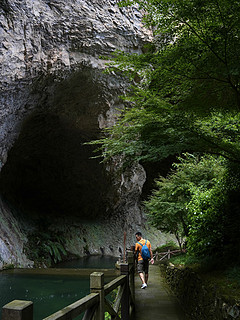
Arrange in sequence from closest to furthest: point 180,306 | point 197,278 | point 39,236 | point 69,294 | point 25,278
A: point 197,278 → point 180,306 → point 69,294 → point 25,278 → point 39,236

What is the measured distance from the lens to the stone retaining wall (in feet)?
10.9

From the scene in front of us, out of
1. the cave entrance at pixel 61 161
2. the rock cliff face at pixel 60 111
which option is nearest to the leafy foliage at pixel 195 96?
the rock cliff face at pixel 60 111

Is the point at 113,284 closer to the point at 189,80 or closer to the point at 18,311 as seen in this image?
the point at 18,311

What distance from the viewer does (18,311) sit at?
137cm

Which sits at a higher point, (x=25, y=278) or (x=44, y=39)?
(x=44, y=39)

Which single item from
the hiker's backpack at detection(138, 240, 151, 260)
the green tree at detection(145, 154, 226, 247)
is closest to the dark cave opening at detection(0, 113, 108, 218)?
the green tree at detection(145, 154, 226, 247)

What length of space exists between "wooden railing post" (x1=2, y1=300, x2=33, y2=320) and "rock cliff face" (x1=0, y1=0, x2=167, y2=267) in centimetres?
609

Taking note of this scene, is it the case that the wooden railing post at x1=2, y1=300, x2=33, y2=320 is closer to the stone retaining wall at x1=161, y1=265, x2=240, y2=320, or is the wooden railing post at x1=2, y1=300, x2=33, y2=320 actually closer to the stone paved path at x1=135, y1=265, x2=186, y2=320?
the stone retaining wall at x1=161, y1=265, x2=240, y2=320

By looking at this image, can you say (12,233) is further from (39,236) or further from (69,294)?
(69,294)

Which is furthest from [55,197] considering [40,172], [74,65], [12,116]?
[74,65]

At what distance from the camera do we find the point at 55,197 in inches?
861

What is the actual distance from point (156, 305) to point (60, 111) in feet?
38.4

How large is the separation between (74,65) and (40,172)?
33.8 ft

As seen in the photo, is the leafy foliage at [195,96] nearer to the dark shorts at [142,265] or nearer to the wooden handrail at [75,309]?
the dark shorts at [142,265]
